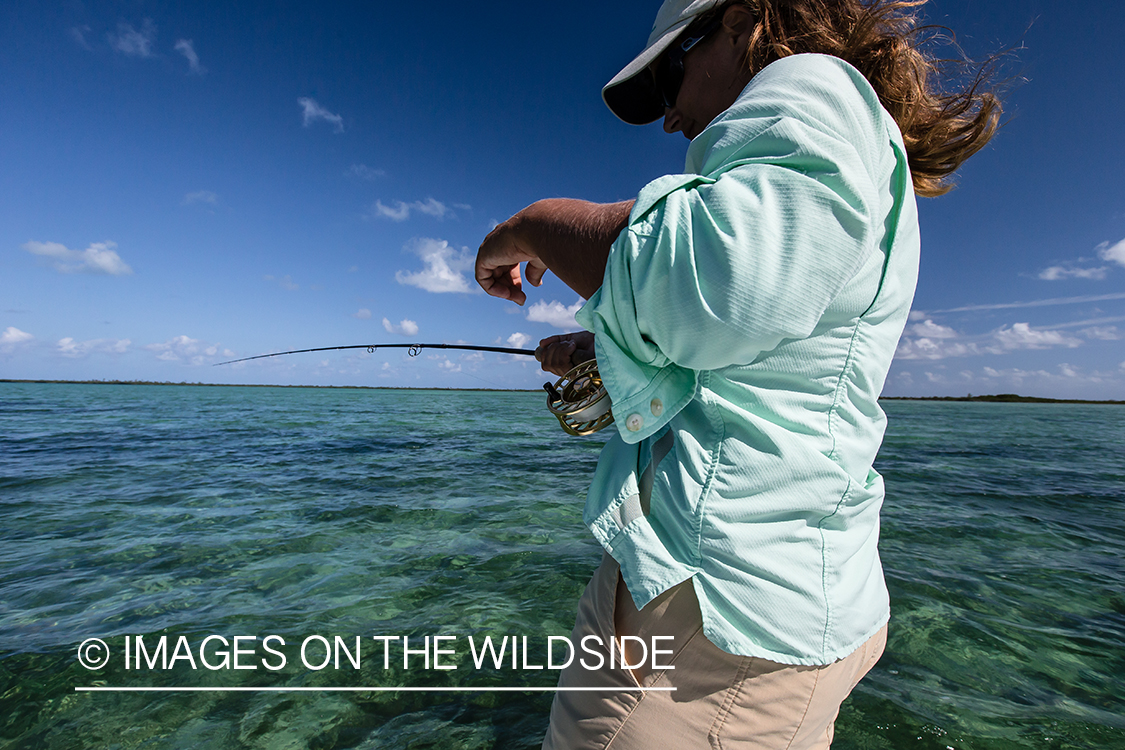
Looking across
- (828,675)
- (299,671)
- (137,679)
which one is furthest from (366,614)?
(828,675)

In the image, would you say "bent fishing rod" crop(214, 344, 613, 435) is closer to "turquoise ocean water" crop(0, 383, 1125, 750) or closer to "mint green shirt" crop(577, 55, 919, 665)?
"mint green shirt" crop(577, 55, 919, 665)

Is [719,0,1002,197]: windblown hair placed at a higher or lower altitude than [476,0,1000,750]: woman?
higher

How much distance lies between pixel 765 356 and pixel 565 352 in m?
0.71

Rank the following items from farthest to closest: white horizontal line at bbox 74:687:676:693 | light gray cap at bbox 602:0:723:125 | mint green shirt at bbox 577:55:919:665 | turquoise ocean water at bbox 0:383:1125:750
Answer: white horizontal line at bbox 74:687:676:693
turquoise ocean water at bbox 0:383:1125:750
light gray cap at bbox 602:0:723:125
mint green shirt at bbox 577:55:919:665

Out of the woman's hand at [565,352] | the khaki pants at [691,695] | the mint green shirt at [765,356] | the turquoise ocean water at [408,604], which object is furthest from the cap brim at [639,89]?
the turquoise ocean water at [408,604]

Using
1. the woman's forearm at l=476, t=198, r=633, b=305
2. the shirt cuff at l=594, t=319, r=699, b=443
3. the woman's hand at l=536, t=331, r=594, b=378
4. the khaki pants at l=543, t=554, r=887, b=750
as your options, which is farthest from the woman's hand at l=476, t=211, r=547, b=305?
the khaki pants at l=543, t=554, r=887, b=750

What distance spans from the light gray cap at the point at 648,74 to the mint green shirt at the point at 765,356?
0.31 m

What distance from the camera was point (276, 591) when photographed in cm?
429

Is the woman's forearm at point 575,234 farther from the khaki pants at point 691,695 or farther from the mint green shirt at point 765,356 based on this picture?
the khaki pants at point 691,695

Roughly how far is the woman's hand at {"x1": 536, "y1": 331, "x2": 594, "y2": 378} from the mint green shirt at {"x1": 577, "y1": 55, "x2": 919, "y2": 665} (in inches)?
18.5

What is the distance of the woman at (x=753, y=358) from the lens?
2.26ft

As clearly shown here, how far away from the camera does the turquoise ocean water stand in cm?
280

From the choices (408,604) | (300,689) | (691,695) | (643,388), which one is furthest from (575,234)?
(408,604)

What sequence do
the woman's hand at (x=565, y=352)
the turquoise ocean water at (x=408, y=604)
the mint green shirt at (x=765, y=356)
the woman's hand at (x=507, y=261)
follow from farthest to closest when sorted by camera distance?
the turquoise ocean water at (x=408, y=604) → the woman's hand at (x=565, y=352) → the woman's hand at (x=507, y=261) → the mint green shirt at (x=765, y=356)
